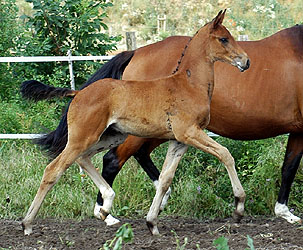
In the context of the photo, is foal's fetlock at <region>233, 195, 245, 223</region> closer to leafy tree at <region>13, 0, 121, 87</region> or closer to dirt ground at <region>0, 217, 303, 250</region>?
dirt ground at <region>0, 217, 303, 250</region>

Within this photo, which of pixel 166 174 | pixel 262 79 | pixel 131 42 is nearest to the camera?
pixel 166 174

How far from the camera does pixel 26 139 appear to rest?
7.42 meters

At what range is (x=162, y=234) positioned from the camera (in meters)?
5.20

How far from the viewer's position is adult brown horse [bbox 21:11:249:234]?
4.86 metres

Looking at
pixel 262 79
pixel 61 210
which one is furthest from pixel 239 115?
pixel 61 210

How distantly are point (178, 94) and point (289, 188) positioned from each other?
198 cm

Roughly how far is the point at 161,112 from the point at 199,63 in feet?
1.86

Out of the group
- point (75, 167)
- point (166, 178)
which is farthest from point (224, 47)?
point (75, 167)

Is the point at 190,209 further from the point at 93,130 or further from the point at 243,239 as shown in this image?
the point at 93,130

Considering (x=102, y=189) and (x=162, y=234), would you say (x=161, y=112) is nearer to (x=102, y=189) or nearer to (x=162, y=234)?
(x=102, y=189)

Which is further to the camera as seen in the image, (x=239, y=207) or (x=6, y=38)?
(x=6, y=38)

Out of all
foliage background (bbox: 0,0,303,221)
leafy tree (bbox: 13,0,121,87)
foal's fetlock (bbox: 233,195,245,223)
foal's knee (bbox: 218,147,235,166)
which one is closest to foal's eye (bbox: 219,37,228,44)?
foal's knee (bbox: 218,147,235,166)

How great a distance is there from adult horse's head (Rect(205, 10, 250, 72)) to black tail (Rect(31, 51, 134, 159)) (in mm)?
1383

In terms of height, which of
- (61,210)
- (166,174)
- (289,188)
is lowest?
(61,210)
